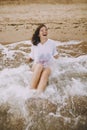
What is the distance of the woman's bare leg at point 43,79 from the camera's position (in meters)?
4.02

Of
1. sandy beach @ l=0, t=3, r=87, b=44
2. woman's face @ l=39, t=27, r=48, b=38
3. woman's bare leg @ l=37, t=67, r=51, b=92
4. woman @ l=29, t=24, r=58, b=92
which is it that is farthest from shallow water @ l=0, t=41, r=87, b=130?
sandy beach @ l=0, t=3, r=87, b=44

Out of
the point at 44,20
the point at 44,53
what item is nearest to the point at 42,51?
the point at 44,53

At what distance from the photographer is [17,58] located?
566 centimetres

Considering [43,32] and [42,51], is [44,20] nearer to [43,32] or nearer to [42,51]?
[43,32]

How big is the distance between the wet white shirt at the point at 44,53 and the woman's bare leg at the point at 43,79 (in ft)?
0.89

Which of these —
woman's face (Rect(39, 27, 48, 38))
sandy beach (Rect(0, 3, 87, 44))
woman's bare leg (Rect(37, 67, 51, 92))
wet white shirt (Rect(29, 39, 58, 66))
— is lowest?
sandy beach (Rect(0, 3, 87, 44))

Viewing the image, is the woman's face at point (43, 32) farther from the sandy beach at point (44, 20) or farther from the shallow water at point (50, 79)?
the sandy beach at point (44, 20)

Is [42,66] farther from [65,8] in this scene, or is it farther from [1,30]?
[65,8]

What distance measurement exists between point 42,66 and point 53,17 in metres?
4.73

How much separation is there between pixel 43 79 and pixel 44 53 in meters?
0.58

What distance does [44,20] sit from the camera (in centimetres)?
870

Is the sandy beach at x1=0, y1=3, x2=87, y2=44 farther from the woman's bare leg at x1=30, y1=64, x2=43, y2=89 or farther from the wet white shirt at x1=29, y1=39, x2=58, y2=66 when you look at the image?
the woman's bare leg at x1=30, y1=64, x2=43, y2=89

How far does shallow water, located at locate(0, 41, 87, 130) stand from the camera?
3.81 metres

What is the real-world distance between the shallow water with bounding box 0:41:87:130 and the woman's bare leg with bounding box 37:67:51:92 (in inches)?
2.8
